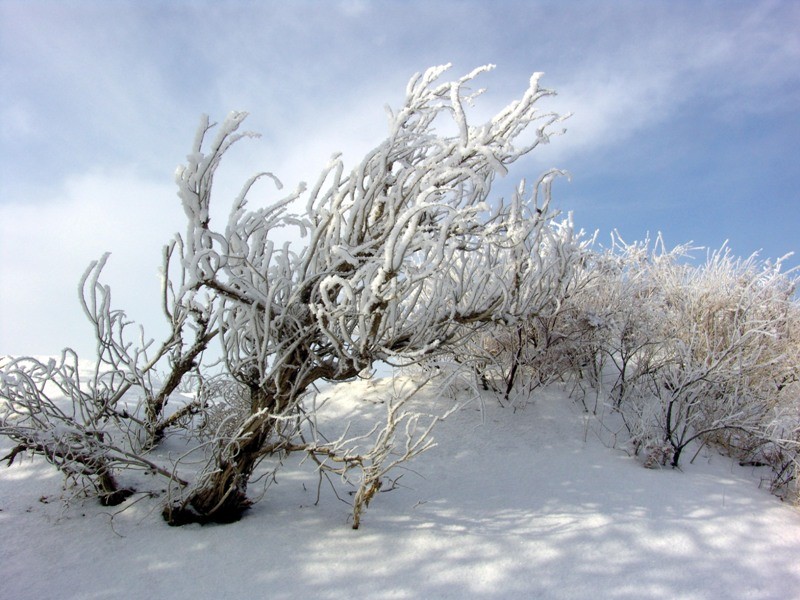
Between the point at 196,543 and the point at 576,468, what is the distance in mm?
3684

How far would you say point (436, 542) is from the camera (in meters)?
3.83

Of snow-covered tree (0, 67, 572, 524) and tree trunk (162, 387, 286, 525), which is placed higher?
snow-covered tree (0, 67, 572, 524)

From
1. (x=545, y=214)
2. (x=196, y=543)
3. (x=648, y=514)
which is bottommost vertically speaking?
(x=196, y=543)

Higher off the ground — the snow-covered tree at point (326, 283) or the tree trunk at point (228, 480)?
the snow-covered tree at point (326, 283)

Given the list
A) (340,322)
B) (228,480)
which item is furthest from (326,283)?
(228,480)

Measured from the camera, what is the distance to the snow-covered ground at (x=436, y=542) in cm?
337

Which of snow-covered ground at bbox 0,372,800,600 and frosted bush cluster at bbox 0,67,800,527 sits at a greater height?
frosted bush cluster at bbox 0,67,800,527

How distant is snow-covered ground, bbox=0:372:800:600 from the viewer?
3.37 m

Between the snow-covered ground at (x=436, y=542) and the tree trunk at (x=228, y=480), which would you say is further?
the tree trunk at (x=228, y=480)

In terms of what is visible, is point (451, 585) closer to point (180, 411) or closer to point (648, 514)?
point (648, 514)

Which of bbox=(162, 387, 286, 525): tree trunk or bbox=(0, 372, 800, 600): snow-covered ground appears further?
bbox=(162, 387, 286, 525): tree trunk

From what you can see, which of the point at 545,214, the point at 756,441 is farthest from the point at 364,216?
the point at 756,441

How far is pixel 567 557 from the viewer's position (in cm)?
373

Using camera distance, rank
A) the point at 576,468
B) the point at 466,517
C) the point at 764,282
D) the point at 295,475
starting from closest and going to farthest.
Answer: the point at 466,517
the point at 295,475
the point at 576,468
the point at 764,282
